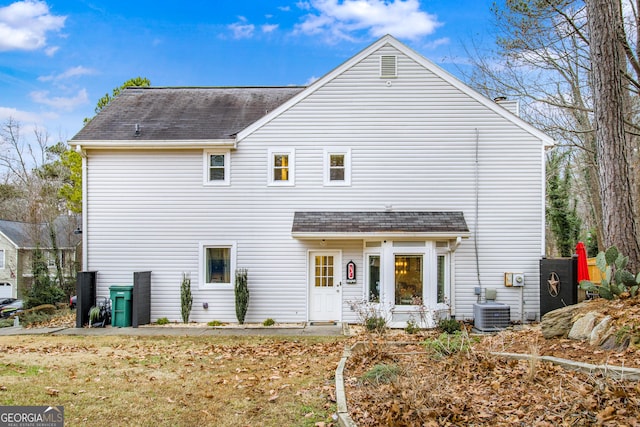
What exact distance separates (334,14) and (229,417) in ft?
55.6

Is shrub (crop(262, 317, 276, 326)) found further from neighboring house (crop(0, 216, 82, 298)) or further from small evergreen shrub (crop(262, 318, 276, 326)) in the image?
neighboring house (crop(0, 216, 82, 298))

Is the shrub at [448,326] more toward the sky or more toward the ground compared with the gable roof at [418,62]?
more toward the ground

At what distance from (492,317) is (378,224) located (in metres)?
3.95

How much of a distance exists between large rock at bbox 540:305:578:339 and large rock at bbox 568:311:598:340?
0.18m

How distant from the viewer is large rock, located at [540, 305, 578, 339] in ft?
23.8

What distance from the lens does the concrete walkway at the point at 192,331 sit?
11117 mm

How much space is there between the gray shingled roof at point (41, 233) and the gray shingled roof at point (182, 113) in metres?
10.1

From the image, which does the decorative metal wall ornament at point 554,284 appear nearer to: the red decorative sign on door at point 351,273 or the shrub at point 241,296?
the red decorative sign on door at point 351,273

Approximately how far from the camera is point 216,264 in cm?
1291

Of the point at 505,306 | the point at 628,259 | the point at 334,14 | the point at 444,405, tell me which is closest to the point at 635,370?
the point at 444,405

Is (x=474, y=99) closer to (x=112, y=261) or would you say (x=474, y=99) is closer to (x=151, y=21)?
(x=112, y=261)

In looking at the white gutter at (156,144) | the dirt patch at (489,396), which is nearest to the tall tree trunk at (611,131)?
the dirt patch at (489,396)

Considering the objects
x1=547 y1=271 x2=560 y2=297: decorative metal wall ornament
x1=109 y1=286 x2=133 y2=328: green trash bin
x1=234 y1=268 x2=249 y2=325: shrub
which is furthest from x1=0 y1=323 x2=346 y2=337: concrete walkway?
x1=547 y1=271 x2=560 y2=297: decorative metal wall ornament

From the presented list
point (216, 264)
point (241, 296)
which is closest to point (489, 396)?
point (241, 296)
